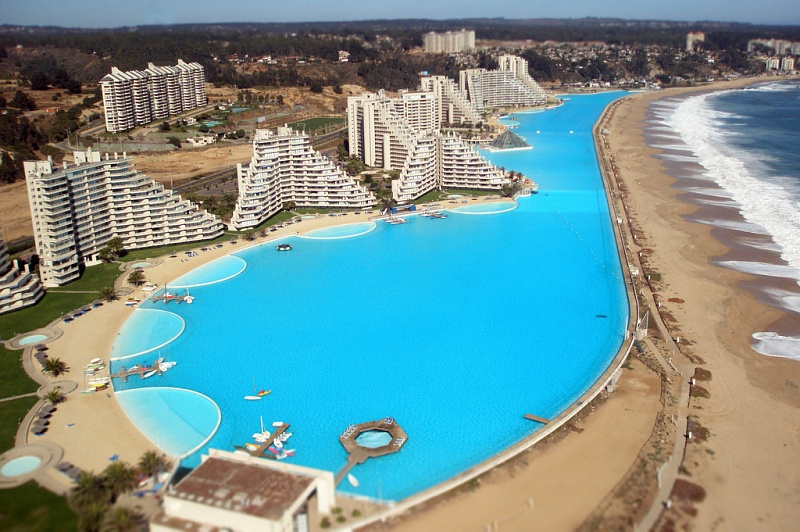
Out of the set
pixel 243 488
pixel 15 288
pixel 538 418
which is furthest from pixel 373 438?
pixel 15 288

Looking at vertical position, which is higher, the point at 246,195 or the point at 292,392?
the point at 246,195

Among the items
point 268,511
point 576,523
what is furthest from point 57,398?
point 576,523

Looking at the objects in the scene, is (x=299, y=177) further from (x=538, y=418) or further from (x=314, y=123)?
(x=314, y=123)

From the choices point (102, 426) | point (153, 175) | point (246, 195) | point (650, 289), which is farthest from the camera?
point (153, 175)

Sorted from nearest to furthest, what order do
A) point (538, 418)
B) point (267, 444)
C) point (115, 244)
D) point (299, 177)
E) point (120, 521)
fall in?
point (120, 521)
point (267, 444)
point (538, 418)
point (115, 244)
point (299, 177)

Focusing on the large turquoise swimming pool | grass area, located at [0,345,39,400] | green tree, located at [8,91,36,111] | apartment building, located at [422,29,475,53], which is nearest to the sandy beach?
the large turquoise swimming pool

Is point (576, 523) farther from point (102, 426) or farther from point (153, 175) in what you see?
point (153, 175)

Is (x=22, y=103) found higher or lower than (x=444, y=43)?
lower

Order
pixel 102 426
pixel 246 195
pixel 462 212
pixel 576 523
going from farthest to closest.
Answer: pixel 462 212 < pixel 246 195 < pixel 102 426 < pixel 576 523
